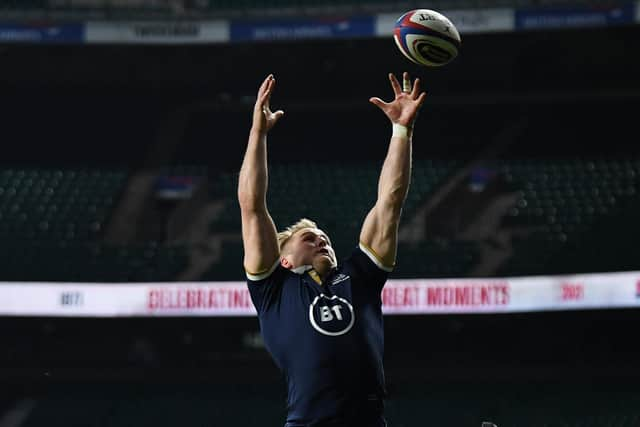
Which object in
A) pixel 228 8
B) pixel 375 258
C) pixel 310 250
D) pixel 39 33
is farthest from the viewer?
pixel 228 8

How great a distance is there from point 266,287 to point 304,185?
11.1 meters

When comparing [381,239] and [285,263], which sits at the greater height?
[381,239]

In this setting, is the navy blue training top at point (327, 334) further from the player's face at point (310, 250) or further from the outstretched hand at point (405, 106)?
the outstretched hand at point (405, 106)

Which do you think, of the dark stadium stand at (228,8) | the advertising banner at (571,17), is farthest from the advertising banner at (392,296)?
the dark stadium stand at (228,8)

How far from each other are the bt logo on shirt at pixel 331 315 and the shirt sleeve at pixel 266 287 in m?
0.20

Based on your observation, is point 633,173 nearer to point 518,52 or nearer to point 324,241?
point 518,52

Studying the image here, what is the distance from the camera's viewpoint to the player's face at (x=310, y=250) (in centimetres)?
429

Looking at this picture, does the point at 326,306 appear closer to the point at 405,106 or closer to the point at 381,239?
the point at 381,239

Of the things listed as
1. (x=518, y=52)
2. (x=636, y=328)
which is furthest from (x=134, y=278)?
(x=518, y=52)

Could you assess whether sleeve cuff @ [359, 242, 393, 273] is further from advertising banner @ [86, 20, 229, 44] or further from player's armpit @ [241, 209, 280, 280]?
advertising banner @ [86, 20, 229, 44]

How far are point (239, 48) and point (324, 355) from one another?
14896mm

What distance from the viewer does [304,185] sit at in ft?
50.2

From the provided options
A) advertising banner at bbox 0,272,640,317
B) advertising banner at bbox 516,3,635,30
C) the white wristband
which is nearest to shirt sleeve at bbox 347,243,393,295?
the white wristband

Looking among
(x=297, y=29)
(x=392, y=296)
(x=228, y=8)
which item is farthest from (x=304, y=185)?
(x=228, y=8)
